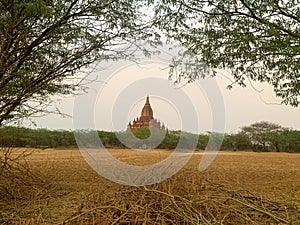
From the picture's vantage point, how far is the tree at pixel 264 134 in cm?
2503

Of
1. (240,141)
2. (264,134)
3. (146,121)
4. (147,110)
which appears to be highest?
(264,134)

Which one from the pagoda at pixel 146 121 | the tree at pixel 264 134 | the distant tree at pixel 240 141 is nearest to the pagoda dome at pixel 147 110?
the pagoda at pixel 146 121

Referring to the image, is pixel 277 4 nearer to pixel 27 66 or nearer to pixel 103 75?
pixel 103 75

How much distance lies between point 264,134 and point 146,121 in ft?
68.0

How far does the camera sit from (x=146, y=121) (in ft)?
24.4

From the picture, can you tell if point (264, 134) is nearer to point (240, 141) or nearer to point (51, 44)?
point (240, 141)

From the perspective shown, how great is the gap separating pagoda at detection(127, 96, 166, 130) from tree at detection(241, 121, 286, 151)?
18.1 m

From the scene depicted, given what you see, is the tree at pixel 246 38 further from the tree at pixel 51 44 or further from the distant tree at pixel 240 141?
the distant tree at pixel 240 141

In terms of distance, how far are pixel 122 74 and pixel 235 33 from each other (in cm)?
191

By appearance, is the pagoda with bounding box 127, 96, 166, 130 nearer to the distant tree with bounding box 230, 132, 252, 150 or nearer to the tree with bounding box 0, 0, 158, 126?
the tree with bounding box 0, 0, 158, 126

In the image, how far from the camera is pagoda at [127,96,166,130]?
7.21 meters

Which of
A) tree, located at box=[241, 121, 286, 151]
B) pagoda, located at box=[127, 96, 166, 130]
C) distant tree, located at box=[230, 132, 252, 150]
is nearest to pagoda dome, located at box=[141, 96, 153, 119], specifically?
pagoda, located at box=[127, 96, 166, 130]

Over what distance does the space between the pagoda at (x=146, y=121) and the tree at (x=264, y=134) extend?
18089mm

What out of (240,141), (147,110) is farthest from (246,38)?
(240,141)
